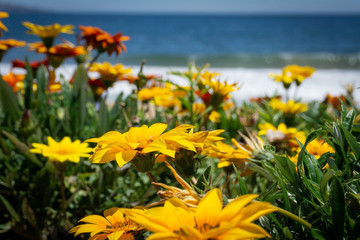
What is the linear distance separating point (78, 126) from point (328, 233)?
3.35 feet

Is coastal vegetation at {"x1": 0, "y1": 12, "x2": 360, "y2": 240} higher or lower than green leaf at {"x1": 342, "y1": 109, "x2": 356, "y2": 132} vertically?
lower

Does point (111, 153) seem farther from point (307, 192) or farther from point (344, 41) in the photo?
point (344, 41)

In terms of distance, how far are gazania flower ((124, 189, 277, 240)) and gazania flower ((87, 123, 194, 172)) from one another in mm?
109

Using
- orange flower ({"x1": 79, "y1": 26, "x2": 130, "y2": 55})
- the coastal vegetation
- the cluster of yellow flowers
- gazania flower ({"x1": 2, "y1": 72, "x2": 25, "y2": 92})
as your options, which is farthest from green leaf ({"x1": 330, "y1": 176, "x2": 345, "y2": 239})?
gazania flower ({"x1": 2, "y1": 72, "x2": 25, "y2": 92})

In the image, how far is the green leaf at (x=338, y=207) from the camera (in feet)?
1.49

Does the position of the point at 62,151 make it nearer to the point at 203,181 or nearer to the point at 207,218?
the point at 203,181

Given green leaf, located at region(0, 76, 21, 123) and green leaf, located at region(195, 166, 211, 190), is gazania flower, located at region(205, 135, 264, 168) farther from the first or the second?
→ green leaf, located at region(0, 76, 21, 123)

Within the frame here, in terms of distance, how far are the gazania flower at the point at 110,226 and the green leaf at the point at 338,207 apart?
0.26 m

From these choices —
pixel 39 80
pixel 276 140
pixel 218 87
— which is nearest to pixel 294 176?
pixel 276 140

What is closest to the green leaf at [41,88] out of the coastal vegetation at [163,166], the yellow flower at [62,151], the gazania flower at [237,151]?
the coastal vegetation at [163,166]

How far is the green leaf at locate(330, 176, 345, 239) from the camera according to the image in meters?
0.45

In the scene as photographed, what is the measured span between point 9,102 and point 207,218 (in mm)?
1113

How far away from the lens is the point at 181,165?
2.03 ft

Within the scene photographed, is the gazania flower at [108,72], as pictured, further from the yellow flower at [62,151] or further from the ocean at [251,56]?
the ocean at [251,56]
